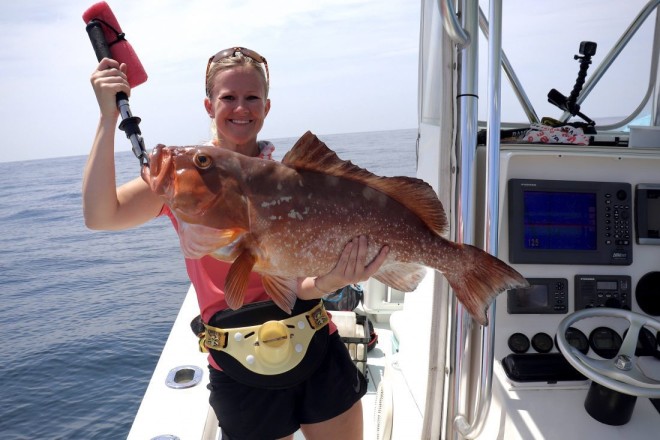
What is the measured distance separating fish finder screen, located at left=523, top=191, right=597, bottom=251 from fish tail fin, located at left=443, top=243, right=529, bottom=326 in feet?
3.83

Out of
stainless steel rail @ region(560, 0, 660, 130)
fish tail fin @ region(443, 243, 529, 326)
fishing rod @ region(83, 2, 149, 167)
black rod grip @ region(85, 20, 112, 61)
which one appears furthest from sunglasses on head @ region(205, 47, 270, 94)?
Result: stainless steel rail @ region(560, 0, 660, 130)

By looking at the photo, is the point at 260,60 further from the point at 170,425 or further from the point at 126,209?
the point at 170,425

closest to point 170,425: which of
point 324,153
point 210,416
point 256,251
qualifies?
point 210,416

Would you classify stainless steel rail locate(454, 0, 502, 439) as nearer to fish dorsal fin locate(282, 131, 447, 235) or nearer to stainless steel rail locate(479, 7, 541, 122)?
fish dorsal fin locate(282, 131, 447, 235)

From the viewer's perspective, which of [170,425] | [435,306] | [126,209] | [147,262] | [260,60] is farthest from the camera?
[147,262]

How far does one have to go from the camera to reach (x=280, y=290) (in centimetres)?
175

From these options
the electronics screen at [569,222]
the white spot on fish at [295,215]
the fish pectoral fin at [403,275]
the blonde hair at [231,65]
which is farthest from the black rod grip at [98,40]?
the electronics screen at [569,222]

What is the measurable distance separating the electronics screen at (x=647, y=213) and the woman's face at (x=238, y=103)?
2.20 metres

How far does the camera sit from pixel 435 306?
106 inches

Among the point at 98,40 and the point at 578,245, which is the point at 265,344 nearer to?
the point at 98,40

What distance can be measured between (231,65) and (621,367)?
2.03 metres

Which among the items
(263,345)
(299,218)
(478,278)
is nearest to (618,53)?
(478,278)

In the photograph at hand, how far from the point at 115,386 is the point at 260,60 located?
25.5 ft

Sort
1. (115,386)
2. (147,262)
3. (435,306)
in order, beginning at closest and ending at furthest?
(435,306)
(115,386)
(147,262)
